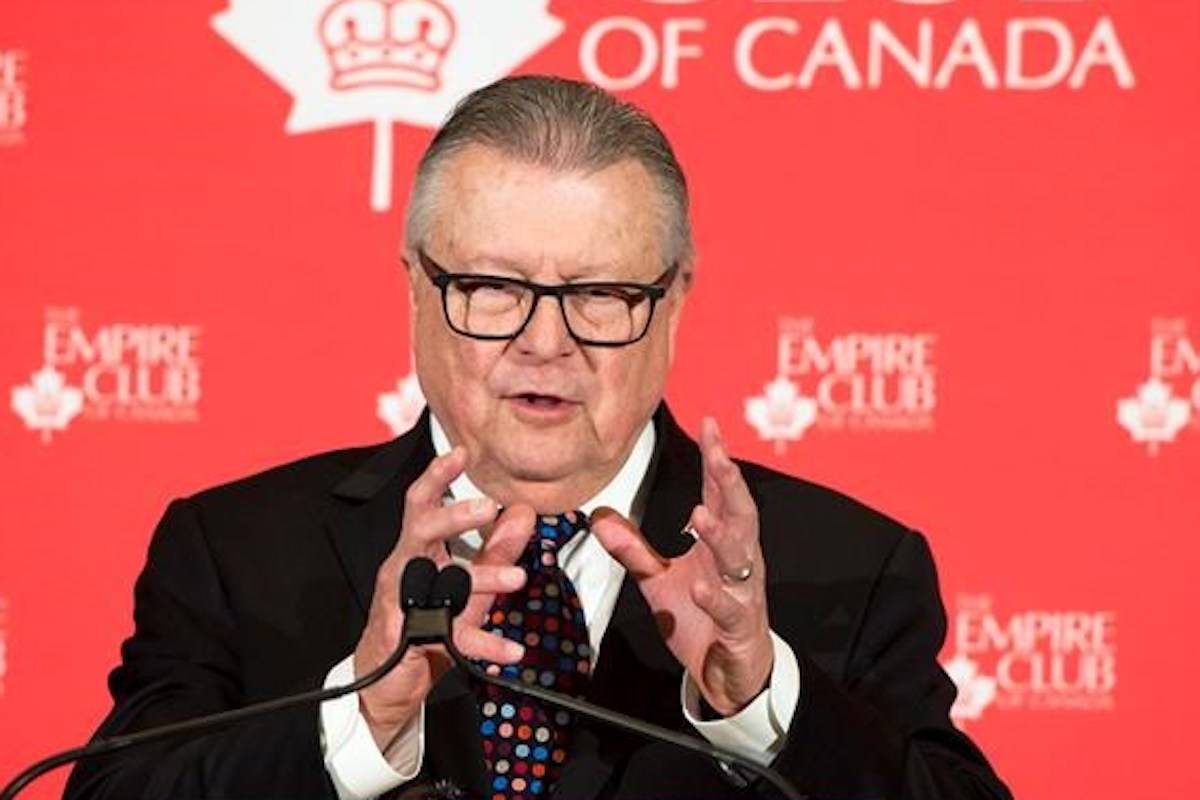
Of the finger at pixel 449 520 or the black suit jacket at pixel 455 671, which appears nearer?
the finger at pixel 449 520

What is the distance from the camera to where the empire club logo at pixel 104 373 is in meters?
3.05

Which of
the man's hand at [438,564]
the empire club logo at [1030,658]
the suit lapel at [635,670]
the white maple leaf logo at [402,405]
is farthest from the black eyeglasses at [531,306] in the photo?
the empire club logo at [1030,658]

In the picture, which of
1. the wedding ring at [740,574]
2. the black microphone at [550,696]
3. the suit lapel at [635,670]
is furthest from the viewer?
the suit lapel at [635,670]

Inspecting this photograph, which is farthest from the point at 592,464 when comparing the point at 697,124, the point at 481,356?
the point at 697,124

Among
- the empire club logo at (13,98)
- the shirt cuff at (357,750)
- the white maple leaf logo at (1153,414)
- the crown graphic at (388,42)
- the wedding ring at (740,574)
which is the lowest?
the shirt cuff at (357,750)

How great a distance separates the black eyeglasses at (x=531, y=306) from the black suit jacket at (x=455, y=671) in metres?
0.17

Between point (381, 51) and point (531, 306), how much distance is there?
103 centimetres

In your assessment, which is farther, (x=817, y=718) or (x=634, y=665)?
(x=634, y=665)

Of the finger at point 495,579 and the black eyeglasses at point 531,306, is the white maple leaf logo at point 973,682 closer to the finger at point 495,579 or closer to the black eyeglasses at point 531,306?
the black eyeglasses at point 531,306

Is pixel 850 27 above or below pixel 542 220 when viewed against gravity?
above

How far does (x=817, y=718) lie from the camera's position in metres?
1.92

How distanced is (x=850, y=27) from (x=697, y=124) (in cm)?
21

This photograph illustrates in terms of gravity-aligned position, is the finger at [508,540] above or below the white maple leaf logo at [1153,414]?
below

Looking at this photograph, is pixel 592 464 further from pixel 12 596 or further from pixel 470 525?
pixel 12 596
